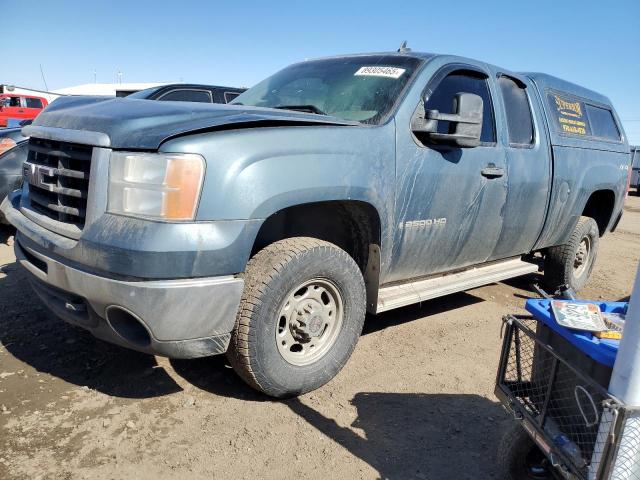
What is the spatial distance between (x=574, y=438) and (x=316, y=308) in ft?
4.65

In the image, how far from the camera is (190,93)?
316 inches

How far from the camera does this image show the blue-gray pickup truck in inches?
88.7

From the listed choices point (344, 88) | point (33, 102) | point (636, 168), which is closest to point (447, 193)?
point (344, 88)

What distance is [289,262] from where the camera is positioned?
2.61 m

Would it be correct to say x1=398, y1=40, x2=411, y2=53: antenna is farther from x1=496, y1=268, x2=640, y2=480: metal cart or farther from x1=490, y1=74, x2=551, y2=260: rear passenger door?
x1=496, y1=268, x2=640, y2=480: metal cart

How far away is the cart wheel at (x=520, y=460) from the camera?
7.13ft

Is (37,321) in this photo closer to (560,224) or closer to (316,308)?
(316,308)

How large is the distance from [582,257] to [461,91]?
2.88 metres

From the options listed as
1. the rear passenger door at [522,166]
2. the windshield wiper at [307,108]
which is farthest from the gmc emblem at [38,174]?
the rear passenger door at [522,166]

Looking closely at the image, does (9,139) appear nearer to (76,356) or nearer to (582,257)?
(76,356)

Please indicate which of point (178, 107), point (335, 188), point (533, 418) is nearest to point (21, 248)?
point (178, 107)

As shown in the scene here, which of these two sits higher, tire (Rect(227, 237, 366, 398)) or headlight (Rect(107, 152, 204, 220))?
headlight (Rect(107, 152, 204, 220))

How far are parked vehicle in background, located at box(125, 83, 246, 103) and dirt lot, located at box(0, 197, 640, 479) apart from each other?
431 centimetres

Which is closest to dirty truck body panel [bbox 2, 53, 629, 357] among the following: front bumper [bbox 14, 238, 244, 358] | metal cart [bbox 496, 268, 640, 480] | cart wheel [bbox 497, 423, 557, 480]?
front bumper [bbox 14, 238, 244, 358]
